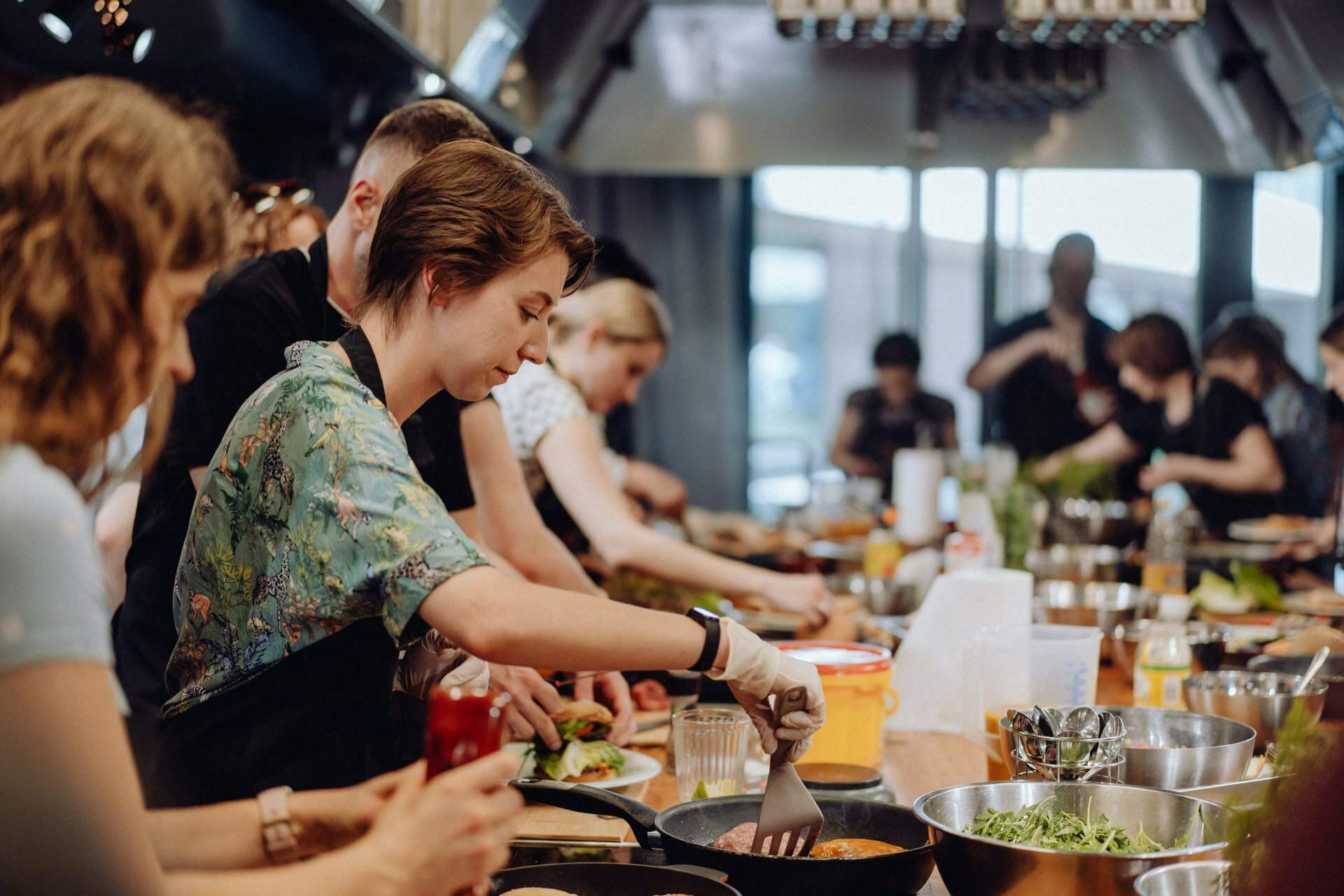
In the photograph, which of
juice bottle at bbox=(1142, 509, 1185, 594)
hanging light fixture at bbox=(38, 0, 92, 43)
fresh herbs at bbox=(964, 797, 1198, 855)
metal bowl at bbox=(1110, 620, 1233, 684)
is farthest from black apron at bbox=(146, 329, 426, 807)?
juice bottle at bbox=(1142, 509, 1185, 594)

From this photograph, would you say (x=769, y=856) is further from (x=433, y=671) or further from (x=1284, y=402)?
(x=1284, y=402)

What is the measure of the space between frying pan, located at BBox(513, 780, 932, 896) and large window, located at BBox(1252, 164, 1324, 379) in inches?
250

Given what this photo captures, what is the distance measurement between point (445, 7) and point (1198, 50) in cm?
435

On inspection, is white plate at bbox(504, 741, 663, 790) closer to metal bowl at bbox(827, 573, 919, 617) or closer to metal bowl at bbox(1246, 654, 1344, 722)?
metal bowl at bbox(1246, 654, 1344, 722)

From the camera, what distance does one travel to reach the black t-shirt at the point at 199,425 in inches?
70.7

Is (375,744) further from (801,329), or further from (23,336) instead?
(801,329)

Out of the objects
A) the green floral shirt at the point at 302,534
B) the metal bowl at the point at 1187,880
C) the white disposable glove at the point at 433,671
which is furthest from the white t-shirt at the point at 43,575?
the metal bowl at the point at 1187,880

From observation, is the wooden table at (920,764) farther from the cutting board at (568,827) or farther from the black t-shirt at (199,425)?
the black t-shirt at (199,425)

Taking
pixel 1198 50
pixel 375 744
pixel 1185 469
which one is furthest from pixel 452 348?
pixel 1198 50

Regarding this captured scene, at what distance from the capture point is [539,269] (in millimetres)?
1479

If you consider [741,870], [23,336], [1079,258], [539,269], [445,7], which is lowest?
[741,870]

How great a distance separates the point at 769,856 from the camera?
4.10 ft

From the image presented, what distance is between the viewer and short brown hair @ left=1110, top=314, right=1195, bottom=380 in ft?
16.6

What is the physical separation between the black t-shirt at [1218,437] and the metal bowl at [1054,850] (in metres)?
3.68
